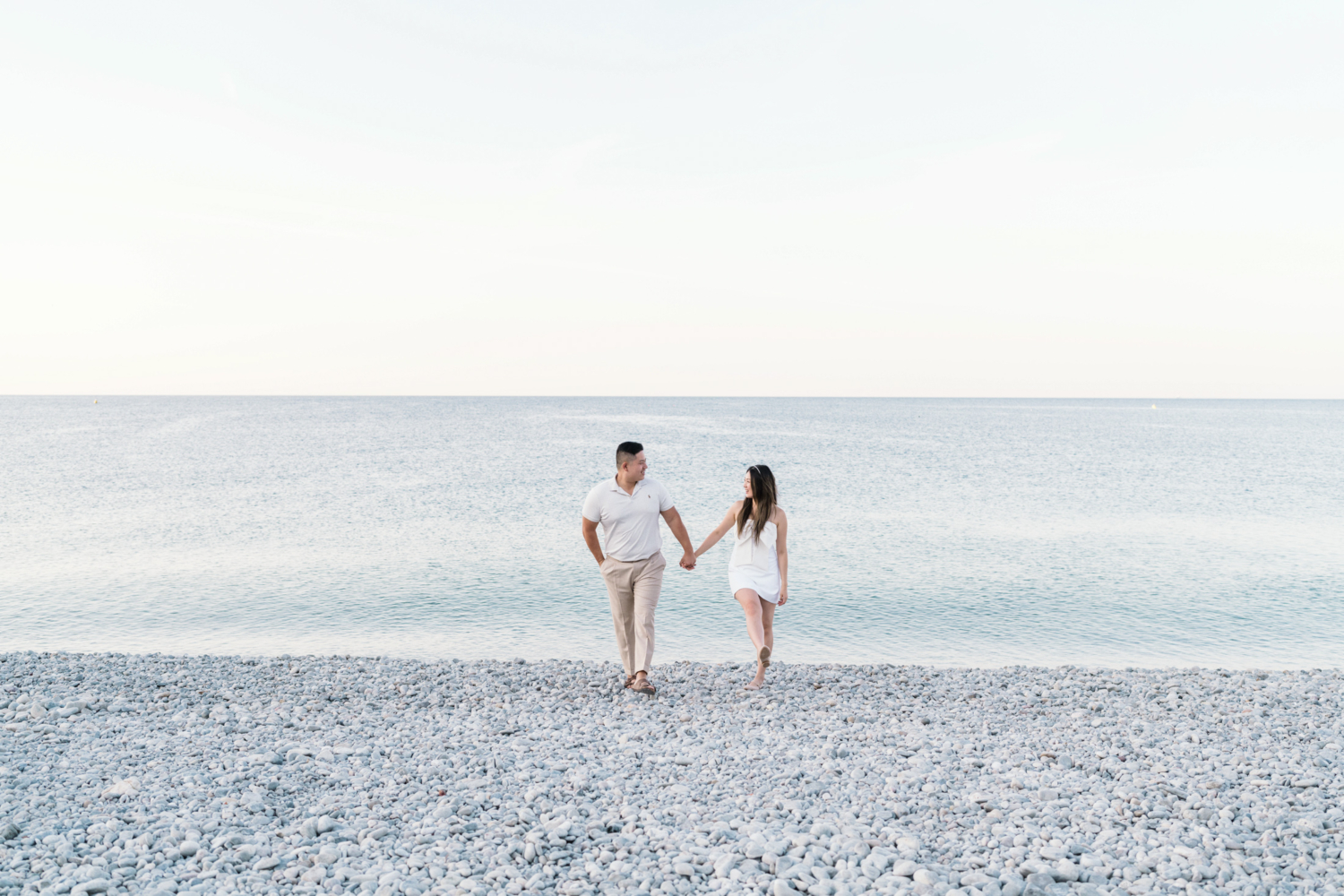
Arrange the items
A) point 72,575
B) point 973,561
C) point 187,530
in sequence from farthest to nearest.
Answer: point 187,530 < point 973,561 < point 72,575

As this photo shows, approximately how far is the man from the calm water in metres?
4.68

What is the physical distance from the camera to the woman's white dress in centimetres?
878

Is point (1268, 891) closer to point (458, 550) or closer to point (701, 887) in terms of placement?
point (701, 887)

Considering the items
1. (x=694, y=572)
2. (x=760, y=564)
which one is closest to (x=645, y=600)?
(x=760, y=564)

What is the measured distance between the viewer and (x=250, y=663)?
10.6 meters

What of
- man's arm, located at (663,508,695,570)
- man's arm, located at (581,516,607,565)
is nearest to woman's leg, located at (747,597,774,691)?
man's arm, located at (663,508,695,570)

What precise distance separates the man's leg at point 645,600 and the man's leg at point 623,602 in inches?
4.5

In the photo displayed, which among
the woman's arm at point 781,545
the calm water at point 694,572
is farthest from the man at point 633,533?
the calm water at point 694,572

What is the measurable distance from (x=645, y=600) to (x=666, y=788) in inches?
105

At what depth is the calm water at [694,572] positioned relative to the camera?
1410 centimetres

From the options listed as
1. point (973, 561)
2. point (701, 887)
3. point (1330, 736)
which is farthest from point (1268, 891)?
point (973, 561)

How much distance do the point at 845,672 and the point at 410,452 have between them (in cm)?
5542

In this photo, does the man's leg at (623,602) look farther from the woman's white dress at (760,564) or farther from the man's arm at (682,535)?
the woman's white dress at (760,564)

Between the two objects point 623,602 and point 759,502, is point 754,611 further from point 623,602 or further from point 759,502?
point 623,602
